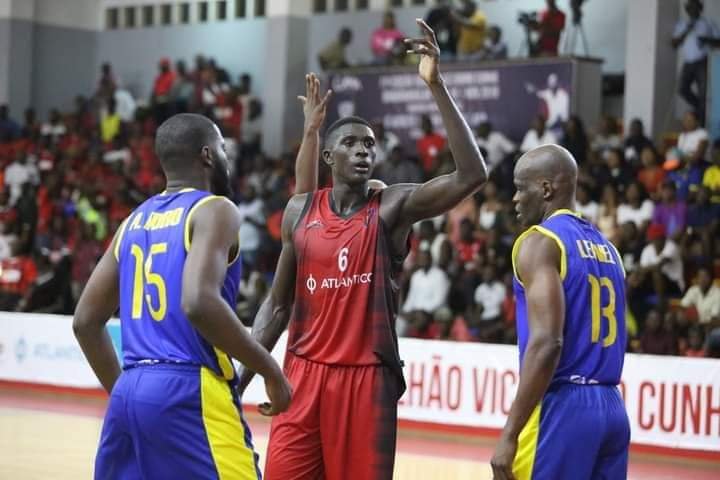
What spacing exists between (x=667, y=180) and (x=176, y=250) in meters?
11.3

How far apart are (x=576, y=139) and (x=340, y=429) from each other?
11.1 m

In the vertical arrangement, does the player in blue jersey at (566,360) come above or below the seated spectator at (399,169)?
below

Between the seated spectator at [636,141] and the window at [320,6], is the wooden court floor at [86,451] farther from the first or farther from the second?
the window at [320,6]

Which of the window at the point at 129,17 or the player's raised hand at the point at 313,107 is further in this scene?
the window at the point at 129,17

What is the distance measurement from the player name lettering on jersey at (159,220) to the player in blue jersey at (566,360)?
1345 mm

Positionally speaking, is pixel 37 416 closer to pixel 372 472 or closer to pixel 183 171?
pixel 372 472

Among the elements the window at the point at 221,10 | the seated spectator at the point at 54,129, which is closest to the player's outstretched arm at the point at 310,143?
the seated spectator at the point at 54,129

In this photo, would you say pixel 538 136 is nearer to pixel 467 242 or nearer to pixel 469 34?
pixel 467 242

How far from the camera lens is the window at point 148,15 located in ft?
85.4

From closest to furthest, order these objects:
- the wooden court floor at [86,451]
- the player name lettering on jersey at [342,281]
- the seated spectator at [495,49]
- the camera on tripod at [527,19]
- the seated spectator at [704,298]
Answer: the player name lettering on jersey at [342,281], the wooden court floor at [86,451], the seated spectator at [704,298], the camera on tripod at [527,19], the seated spectator at [495,49]

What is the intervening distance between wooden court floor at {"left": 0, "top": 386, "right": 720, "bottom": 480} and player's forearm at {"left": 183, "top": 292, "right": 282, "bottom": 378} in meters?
5.55

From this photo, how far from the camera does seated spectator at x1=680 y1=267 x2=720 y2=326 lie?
45.3 ft

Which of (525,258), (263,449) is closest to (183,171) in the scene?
(525,258)

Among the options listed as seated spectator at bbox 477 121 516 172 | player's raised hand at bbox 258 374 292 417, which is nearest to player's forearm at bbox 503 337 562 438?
player's raised hand at bbox 258 374 292 417
